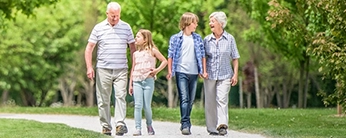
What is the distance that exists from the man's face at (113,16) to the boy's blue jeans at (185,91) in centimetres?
133

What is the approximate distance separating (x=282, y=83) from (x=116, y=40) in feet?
120

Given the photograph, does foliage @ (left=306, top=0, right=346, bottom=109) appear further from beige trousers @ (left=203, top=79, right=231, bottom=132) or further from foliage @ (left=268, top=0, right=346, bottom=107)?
beige trousers @ (left=203, top=79, right=231, bottom=132)

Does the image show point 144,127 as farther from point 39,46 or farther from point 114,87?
point 39,46

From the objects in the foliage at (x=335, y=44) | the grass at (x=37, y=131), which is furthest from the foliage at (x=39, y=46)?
the foliage at (x=335, y=44)

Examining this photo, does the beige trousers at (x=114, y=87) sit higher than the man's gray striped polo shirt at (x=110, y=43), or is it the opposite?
the man's gray striped polo shirt at (x=110, y=43)

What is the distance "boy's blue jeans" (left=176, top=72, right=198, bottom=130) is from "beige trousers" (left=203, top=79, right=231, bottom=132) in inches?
11.7

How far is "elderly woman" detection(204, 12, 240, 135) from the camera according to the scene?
15561 millimetres

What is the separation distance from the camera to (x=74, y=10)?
4728 cm

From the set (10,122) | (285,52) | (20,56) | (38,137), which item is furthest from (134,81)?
(20,56)

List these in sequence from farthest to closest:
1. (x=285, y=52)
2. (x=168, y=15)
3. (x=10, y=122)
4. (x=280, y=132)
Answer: (x=168, y=15) → (x=285, y=52) → (x=10, y=122) → (x=280, y=132)

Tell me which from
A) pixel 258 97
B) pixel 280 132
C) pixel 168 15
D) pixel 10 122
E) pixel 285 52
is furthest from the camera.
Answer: pixel 258 97

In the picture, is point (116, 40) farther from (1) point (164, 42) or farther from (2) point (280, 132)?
(1) point (164, 42)

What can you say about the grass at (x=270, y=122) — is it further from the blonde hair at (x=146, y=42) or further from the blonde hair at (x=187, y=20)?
the blonde hair at (x=187, y=20)

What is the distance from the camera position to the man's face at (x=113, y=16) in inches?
596
